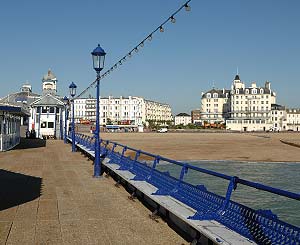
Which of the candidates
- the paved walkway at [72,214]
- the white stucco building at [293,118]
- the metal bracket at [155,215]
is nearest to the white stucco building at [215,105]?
the white stucco building at [293,118]

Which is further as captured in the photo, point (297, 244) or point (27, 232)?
point (27, 232)

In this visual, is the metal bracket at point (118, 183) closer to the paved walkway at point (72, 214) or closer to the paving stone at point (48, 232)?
the paved walkway at point (72, 214)

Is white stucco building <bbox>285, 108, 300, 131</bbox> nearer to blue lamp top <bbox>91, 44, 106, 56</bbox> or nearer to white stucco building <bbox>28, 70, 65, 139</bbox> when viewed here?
white stucco building <bbox>28, 70, 65, 139</bbox>

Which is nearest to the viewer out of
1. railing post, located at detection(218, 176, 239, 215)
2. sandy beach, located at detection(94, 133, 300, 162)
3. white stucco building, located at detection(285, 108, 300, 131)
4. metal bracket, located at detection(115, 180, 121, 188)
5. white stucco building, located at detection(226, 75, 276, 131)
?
railing post, located at detection(218, 176, 239, 215)

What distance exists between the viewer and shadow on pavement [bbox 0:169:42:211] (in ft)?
29.7

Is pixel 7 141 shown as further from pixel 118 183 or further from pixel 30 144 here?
pixel 118 183

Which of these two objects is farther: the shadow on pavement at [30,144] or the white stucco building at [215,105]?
the white stucco building at [215,105]

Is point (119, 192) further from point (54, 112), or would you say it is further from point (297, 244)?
point (54, 112)

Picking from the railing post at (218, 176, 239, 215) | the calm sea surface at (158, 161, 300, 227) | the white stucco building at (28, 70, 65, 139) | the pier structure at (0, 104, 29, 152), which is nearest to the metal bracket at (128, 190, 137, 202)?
the calm sea surface at (158, 161, 300, 227)

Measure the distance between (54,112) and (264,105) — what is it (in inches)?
4578

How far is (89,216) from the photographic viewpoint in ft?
24.9

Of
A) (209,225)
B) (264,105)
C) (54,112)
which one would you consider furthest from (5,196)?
(264,105)

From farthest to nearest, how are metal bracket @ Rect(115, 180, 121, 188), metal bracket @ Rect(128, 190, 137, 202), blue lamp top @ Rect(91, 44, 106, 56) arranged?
blue lamp top @ Rect(91, 44, 106, 56)
metal bracket @ Rect(115, 180, 121, 188)
metal bracket @ Rect(128, 190, 137, 202)

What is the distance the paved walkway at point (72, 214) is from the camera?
618 cm
